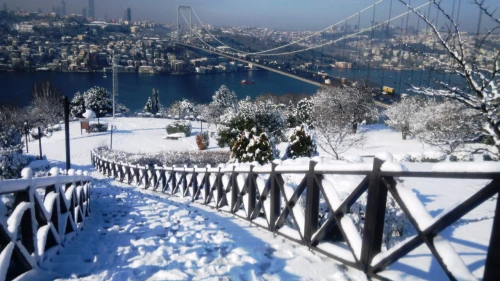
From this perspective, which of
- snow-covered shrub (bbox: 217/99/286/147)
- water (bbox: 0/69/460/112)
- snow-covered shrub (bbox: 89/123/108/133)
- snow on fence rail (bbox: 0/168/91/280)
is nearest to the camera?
snow on fence rail (bbox: 0/168/91/280)

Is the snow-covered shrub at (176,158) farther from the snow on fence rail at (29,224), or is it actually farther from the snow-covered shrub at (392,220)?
the snow on fence rail at (29,224)

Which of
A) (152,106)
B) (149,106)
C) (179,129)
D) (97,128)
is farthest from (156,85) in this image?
(179,129)

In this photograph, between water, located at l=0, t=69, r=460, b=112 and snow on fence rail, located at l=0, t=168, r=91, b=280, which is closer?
→ snow on fence rail, located at l=0, t=168, r=91, b=280

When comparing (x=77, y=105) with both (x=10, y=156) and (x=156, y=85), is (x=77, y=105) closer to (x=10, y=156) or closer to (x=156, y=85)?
(x=10, y=156)

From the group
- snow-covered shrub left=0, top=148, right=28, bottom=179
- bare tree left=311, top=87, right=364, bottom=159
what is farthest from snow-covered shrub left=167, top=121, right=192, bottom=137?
snow-covered shrub left=0, top=148, right=28, bottom=179

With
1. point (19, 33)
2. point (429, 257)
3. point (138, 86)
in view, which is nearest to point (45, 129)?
point (429, 257)

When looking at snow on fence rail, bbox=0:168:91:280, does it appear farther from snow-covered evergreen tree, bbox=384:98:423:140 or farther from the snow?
snow-covered evergreen tree, bbox=384:98:423:140
